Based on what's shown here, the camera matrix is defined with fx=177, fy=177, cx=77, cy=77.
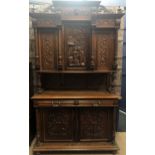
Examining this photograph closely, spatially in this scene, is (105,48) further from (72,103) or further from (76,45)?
(72,103)

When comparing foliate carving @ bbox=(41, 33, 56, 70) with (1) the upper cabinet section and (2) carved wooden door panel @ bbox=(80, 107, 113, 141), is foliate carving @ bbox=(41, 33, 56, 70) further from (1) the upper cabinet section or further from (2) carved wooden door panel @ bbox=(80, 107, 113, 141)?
(2) carved wooden door panel @ bbox=(80, 107, 113, 141)

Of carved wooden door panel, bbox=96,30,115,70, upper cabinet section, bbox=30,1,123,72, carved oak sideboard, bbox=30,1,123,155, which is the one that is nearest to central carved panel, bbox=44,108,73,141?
carved oak sideboard, bbox=30,1,123,155

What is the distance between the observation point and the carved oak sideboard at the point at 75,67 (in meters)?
2.17

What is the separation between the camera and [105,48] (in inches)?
92.0

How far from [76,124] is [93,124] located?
215 mm

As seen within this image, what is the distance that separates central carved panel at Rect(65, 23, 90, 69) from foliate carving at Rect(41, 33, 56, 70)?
194 mm

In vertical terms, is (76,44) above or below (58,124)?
above

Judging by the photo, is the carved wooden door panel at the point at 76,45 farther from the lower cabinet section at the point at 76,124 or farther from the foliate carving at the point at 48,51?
the lower cabinet section at the point at 76,124

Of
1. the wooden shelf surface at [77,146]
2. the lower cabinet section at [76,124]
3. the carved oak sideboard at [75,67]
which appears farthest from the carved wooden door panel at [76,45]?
the wooden shelf surface at [77,146]

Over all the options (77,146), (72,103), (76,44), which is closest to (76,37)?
(76,44)
